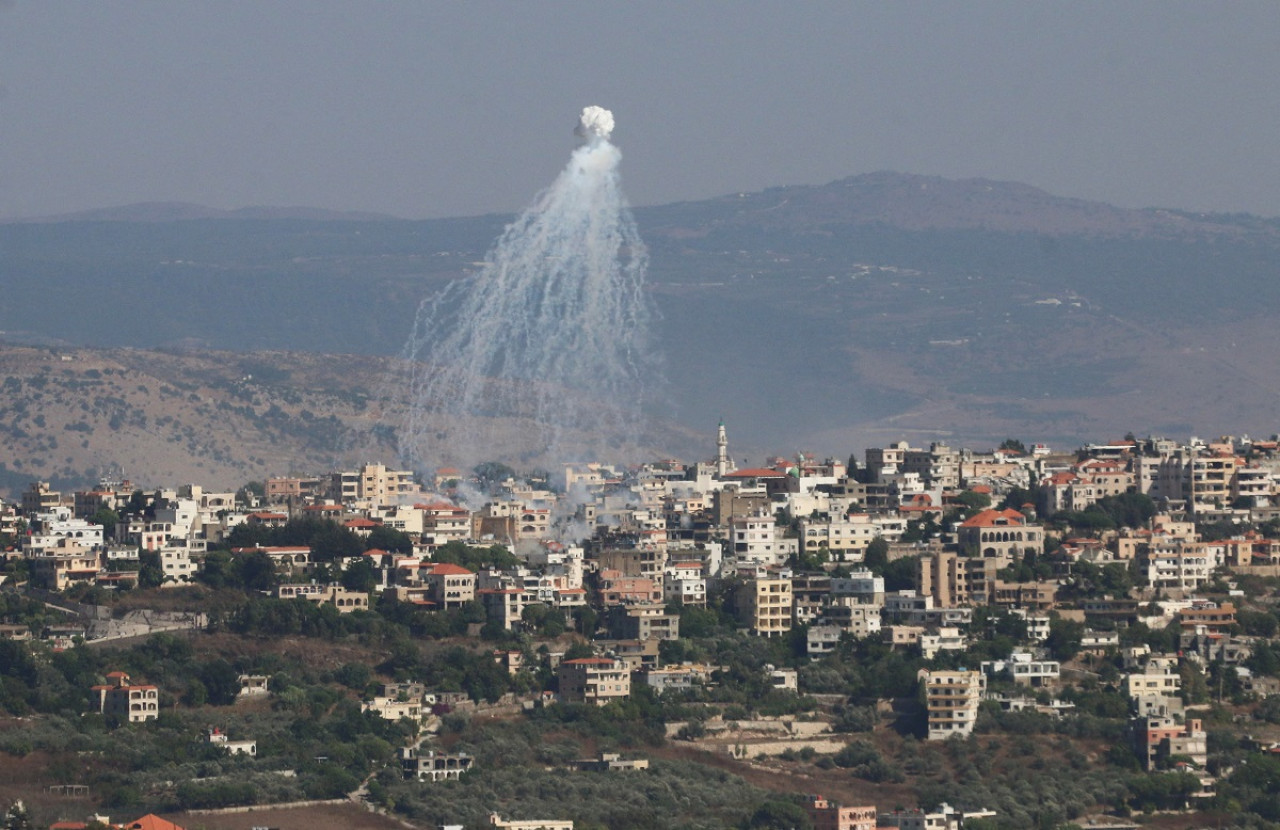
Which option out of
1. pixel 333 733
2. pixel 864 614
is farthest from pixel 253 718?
pixel 864 614

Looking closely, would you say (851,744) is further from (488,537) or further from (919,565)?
(488,537)

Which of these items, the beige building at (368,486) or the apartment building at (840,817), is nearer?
the apartment building at (840,817)

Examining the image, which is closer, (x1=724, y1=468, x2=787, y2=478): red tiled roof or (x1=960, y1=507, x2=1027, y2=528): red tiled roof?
(x1=960, y1=507, x2=1027, y2=528): red tiled roof

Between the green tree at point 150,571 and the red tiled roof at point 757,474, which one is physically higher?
the red tiled roof at point 757,474

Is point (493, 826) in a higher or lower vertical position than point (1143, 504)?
lower

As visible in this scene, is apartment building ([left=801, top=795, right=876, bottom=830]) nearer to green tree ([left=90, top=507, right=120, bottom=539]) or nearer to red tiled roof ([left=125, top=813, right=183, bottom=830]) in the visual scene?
red tiled roof ([left=125, top=813, right=183, bottom=830])

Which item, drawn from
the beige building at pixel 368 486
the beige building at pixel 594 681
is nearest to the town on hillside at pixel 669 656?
the beige building at pixel 594 681

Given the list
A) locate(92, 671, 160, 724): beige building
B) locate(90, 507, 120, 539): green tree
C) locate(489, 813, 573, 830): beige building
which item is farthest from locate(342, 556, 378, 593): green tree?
locate(489, 813, 573, 830): beige building

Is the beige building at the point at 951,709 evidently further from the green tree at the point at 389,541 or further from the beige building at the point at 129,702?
the green tree at the point at 389,541
